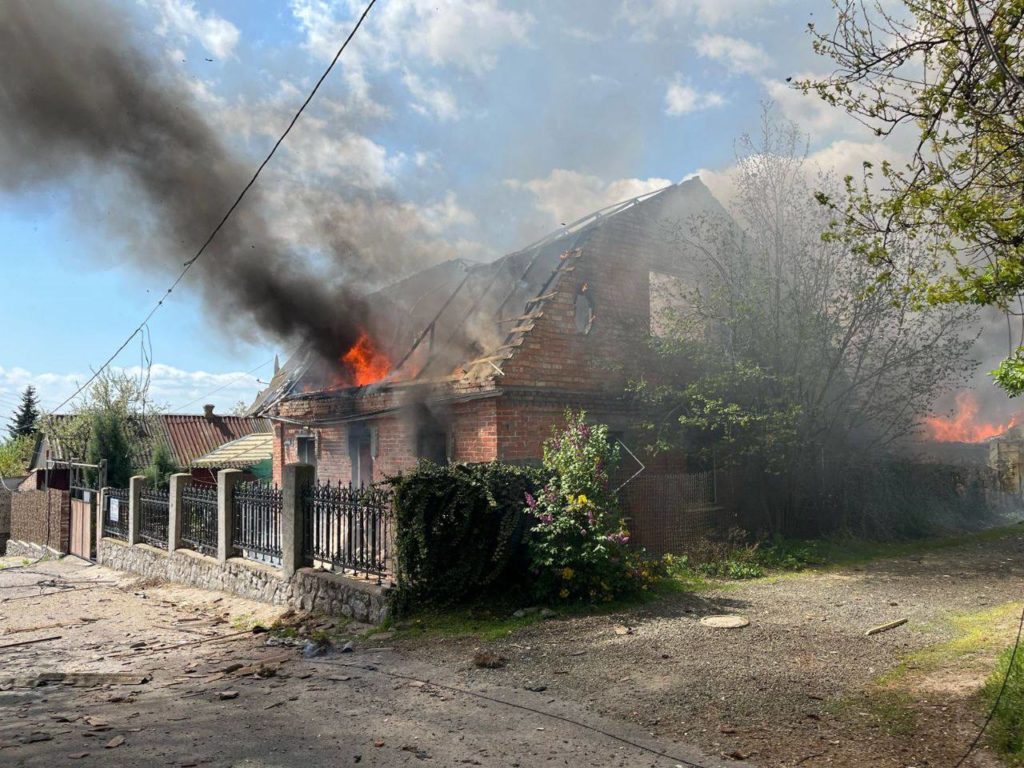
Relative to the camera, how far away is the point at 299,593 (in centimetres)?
970

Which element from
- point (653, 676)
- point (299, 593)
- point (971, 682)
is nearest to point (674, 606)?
point (653, 676)

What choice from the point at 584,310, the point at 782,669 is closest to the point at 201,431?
the point at 584,310

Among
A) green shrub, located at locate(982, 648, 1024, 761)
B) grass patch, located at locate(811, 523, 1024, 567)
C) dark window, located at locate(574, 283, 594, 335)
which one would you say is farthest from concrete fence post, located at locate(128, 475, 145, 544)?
green shrub, located at locate(982, 648, 1024, 761)

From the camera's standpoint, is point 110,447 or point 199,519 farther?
point 110,447

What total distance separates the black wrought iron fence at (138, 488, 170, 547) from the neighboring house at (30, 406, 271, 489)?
6.87 metres

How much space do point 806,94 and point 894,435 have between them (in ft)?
28.1

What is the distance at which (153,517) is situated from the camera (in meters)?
15.0

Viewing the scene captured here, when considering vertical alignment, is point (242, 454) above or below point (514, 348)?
below

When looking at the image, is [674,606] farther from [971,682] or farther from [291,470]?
[291,470]

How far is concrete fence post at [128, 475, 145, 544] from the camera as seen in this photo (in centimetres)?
1542

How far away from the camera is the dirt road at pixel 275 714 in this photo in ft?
14.9

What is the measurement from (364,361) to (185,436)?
2123cm

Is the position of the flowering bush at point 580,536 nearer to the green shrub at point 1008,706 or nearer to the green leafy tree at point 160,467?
the green shrub at point 1008,706

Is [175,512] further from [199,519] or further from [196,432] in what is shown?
[196,432]
